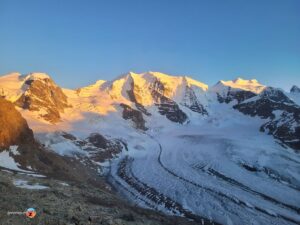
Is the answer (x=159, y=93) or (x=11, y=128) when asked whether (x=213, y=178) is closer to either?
(x=11, y=128)

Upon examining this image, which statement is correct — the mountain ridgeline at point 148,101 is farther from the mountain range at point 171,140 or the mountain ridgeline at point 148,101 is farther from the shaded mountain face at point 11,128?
the shaded mountain face at point 11,128

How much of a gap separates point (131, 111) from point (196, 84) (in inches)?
2656

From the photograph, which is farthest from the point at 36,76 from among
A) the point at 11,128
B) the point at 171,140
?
the point at 11,128

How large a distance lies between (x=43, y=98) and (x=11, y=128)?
76.8 m

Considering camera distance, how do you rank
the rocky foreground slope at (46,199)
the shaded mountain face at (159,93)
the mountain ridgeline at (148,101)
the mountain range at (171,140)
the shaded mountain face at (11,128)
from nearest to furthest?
the rocky foreground slope at (46,199) < the shaded mountain face at (11,128) < the mountain range at (171,140) < the mountain ridgeline at (148,101) < the shaded mountain face at (159,93)

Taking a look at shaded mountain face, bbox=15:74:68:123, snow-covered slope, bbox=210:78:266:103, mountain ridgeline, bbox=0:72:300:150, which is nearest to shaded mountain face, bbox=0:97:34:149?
mountain ridgeline, bbox=0:72:300:150

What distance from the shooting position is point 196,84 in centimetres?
19975

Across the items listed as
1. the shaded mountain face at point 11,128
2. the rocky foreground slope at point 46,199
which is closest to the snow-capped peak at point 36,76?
the shaded mountain face at point 11,128

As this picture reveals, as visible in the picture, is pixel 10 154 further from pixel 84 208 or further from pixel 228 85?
pixel 228 85

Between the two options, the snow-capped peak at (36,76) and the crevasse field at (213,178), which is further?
the snow-capped peak at (36,76)

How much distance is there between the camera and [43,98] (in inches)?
4936

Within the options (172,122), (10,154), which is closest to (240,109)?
(172,122)

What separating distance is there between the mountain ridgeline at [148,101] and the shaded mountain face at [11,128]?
1970 inches

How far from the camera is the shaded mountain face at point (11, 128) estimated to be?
48156 millimetres
